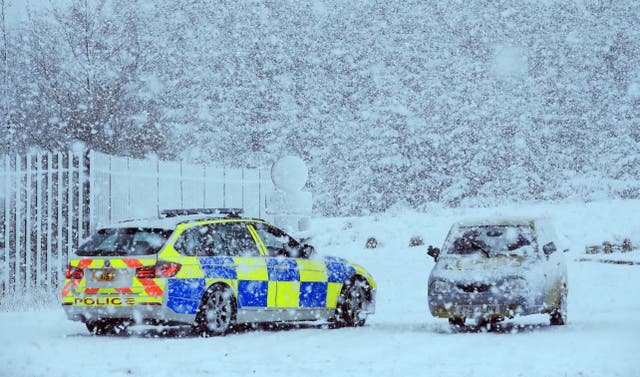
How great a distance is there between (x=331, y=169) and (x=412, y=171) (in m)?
4.31

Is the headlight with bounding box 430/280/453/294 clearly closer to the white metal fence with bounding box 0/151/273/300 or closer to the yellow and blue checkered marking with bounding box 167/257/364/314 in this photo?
the yellow and blue checkered marking with bounding box 167/257/364/314

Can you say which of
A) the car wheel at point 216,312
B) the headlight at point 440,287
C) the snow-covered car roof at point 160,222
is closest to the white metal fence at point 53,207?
the snow-covered car roof at point 160,222

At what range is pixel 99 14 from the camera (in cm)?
3042

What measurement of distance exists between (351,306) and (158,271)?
343 centimetres

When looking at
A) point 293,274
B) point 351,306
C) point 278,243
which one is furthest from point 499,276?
point 278,243

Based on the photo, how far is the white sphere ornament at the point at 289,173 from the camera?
76.0 ft

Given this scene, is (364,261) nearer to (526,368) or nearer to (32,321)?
(32,321)

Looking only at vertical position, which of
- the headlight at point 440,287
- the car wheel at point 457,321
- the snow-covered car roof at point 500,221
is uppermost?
the snow-covered car roof at point 500,221

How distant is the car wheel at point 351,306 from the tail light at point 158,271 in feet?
10.1

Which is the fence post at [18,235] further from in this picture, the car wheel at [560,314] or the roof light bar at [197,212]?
the car wheel at [560,314]

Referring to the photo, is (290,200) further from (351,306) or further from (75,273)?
(75,273)

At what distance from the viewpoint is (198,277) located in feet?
42.3

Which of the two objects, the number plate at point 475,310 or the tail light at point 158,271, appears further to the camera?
the number plate at point 475,310

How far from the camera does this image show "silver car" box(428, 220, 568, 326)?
14188 millimetres
